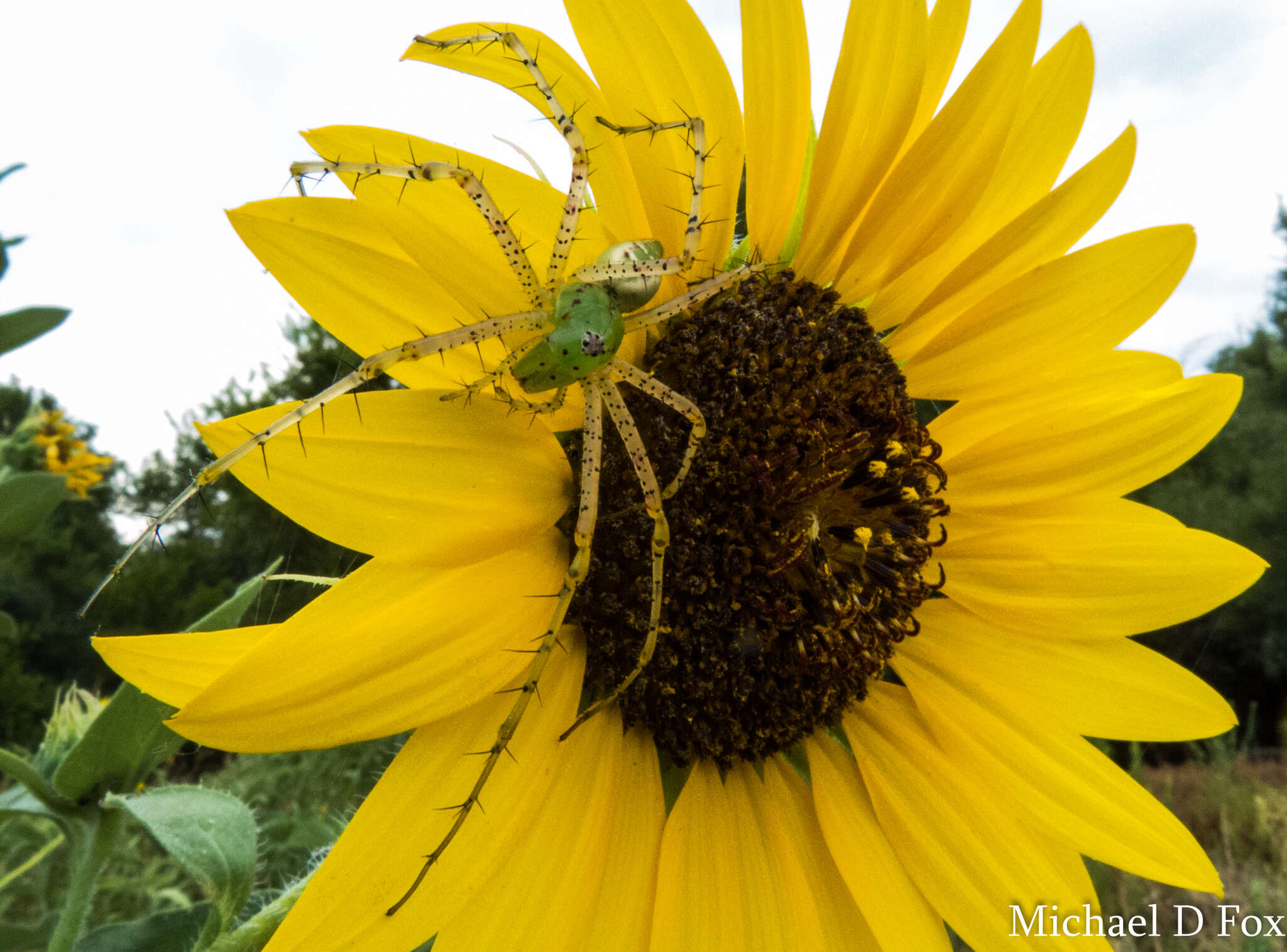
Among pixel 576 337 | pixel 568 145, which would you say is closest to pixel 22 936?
pixel 576 337

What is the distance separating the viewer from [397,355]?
0.57m

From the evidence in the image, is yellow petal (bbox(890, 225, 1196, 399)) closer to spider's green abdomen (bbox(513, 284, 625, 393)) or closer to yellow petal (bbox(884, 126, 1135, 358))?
yellow petal (bbox(884, 126, 1135, 358))

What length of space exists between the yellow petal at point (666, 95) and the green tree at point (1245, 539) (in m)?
5.23

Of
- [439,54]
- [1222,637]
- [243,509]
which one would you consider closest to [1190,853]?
[439,54]

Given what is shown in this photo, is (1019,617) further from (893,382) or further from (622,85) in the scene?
(622,85)

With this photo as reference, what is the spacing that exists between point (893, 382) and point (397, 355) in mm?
445

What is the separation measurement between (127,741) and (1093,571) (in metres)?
0.89

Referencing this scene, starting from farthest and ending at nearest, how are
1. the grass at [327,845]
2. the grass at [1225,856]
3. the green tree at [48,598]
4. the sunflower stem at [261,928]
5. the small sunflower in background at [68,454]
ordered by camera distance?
1. the small sunflower in background at [68,454]
2. the green tree at [48,598]
3. the grass at [1225,856]
4. the grass at [327,845]
5. the sunflower stem at [261,928]

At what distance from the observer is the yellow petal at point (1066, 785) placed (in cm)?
78

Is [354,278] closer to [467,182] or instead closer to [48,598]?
[467,182]

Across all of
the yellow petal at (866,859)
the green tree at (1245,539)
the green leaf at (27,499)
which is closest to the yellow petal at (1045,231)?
the yellow petal at (866,859)

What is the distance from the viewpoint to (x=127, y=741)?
0.68m

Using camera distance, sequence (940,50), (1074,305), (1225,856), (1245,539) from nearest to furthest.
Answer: (940,50) → (1074,305) → (1225,856) → (1245,539)

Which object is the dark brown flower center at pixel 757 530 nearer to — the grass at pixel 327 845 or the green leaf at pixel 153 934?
the grass at pixel 327 845
